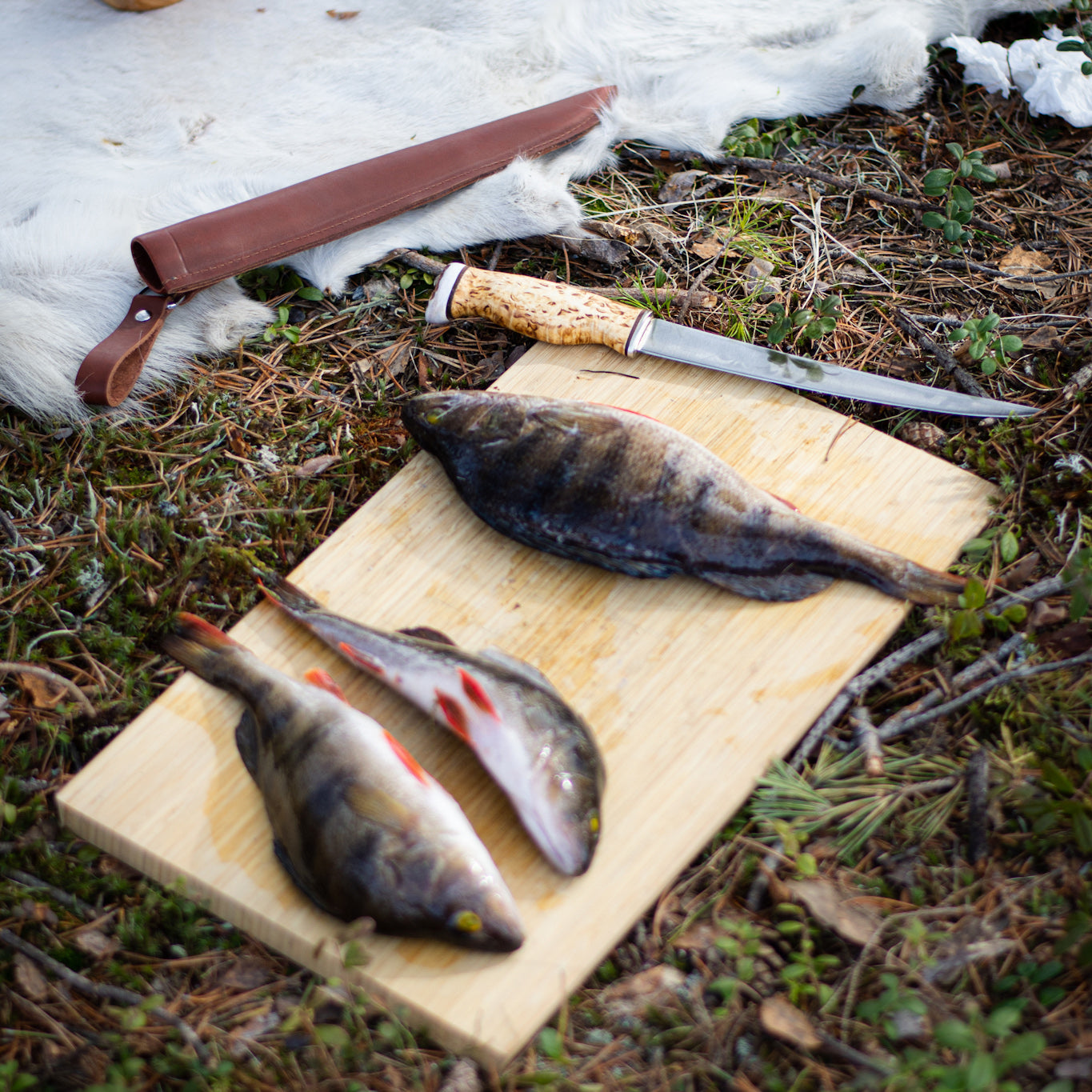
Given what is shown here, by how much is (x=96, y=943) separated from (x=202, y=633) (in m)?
0.89

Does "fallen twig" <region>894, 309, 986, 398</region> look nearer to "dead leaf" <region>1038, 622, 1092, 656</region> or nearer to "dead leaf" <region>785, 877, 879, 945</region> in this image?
"dead leaf" <region>1038, 622, 1092, 656</region>

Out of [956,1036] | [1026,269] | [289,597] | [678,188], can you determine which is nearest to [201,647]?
[289,597]

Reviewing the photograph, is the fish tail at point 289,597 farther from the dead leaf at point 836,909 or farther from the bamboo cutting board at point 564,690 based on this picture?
the dead leaf at point 836,909

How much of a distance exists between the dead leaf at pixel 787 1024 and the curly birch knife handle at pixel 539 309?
2116mm

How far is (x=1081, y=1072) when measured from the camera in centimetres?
196

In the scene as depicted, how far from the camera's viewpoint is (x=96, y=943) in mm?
2391

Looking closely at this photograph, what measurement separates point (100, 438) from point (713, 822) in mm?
2507

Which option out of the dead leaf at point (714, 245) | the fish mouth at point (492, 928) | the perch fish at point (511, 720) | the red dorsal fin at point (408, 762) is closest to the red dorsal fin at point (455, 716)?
the perch fish at point (511, 720)

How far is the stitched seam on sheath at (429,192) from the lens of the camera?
3350 mm

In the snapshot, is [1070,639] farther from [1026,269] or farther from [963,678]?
[1026,269]

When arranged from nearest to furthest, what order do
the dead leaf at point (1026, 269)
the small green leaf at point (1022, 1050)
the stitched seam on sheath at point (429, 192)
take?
the small green leaf at point (1022, 1050), the stitched seam on sheath at point (429, 192), the dead leaf at point (1026, 269)

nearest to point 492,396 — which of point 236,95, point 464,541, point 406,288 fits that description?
point 464,541

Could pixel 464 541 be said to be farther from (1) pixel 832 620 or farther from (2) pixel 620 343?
(1) pixel 832 620

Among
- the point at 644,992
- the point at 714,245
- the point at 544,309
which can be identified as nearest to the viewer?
the point at 644,992
